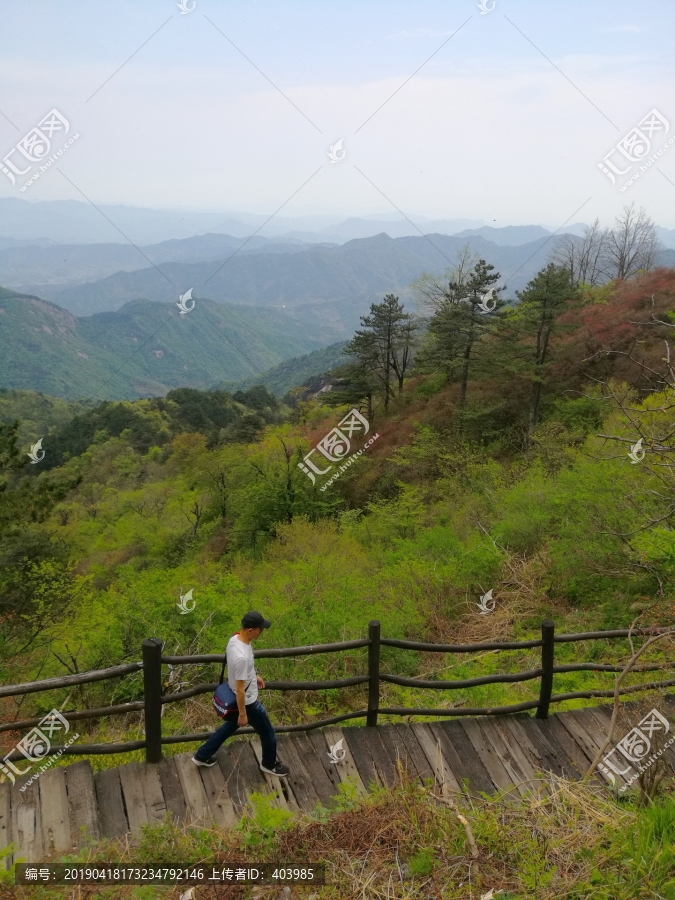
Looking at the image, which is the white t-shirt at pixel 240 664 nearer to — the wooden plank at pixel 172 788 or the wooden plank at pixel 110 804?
the wooden plank at pixel 172 788

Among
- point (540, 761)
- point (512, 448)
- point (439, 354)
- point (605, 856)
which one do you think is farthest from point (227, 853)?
point (439, 354)

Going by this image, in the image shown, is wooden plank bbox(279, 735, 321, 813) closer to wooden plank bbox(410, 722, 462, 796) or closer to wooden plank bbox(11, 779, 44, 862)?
Answer: wooden plank bbox(410, 722, 462, 796)

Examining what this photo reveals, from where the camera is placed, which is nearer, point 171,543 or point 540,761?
point 540,761

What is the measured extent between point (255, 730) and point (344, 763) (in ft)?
2.77

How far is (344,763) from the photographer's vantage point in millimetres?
4715

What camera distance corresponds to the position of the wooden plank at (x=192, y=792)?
402 centimetres

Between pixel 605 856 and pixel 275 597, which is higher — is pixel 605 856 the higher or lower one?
the lower one

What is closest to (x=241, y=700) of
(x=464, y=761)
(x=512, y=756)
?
(x=464, y=761)

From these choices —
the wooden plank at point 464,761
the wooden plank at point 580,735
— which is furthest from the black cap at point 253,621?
the wooden plank at point 580,735

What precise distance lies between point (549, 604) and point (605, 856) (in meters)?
6.25

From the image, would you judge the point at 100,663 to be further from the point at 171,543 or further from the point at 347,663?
the point at 171,543

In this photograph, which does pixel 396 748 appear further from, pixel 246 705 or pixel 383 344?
pixel 383 344

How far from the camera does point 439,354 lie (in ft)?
79.9

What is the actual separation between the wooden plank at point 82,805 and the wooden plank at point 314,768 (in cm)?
157
